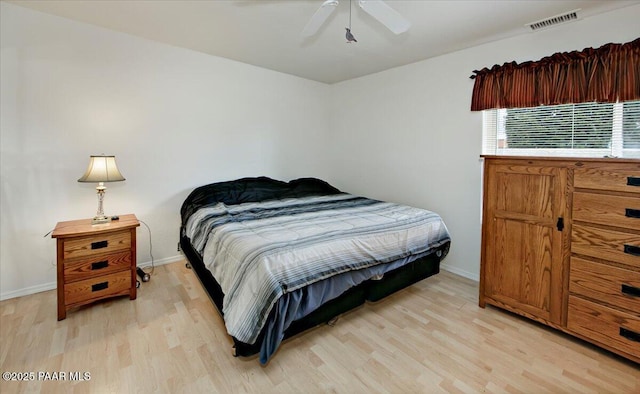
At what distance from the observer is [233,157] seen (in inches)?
145

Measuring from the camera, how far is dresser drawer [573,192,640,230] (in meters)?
1.72

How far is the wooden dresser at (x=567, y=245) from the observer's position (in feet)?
5.73

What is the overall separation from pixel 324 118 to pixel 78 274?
3541 mm

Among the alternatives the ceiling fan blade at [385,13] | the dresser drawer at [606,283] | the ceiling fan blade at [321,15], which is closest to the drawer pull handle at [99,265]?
the ceiling fan blade at [321,15]

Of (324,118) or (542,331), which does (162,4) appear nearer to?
(324,118)

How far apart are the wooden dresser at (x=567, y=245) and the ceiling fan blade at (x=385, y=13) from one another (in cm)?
120

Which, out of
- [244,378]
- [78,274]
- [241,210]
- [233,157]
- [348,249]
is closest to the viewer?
[244,378]

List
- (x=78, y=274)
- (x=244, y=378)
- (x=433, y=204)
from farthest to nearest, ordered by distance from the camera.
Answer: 1. (x=433, y=204)
2. (x=78, y=274)
3. (x=244, y=378)

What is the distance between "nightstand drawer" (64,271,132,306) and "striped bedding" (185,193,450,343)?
24.6 inches

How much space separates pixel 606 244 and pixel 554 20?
1755 mm

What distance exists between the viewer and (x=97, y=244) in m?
2.31

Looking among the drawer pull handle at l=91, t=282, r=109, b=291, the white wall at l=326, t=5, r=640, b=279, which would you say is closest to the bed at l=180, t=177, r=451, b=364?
the white wall at l=326, t=5, r=640, b=279

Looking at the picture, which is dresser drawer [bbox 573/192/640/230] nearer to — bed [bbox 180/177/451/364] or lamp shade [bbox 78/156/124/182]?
bed [bbox 180/177/451/364]

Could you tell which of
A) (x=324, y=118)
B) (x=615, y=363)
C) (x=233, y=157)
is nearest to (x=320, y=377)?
(x=615, y=363)
